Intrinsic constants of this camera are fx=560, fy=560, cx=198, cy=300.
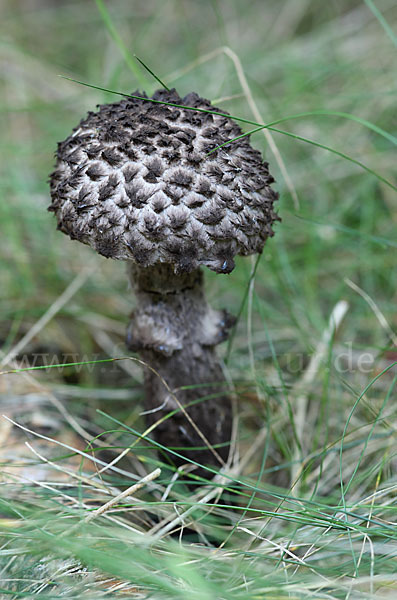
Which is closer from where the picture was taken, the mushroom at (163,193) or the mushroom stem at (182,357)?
the mushroom at (163,193)

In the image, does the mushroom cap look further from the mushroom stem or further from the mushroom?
the mushroom stem

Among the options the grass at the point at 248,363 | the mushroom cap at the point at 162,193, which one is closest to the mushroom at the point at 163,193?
the mushroom cap at the point at 162,193

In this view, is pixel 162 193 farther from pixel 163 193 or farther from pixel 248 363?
pixel 248 363

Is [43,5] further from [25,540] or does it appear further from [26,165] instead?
[25,540]

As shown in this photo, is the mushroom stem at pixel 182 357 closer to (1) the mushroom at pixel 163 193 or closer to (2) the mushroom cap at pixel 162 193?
(1) the mushroom at pixel 163 193

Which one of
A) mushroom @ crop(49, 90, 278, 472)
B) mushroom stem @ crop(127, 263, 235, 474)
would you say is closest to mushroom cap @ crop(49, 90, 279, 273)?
mushroom @ crop(49, 90, 278, 472)

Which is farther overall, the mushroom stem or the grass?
the mushroom stem

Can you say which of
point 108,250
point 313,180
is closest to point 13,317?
point 108,250

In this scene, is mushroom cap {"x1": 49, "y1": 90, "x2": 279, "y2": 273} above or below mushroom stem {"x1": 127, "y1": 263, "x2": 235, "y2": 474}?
above
